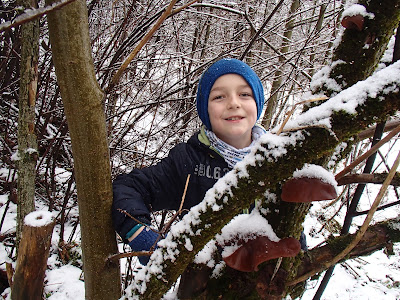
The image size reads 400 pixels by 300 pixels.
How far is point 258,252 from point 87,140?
0.65 metres

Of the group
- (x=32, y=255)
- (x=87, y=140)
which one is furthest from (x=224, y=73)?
(x=32, y=255)

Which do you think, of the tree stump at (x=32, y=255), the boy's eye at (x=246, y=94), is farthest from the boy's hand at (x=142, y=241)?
the boy's eye at (x=246, y=94)

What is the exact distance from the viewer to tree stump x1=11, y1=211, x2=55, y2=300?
1293mm

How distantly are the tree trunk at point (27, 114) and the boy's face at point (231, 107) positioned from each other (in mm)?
1057

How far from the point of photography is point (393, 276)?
3.95 meters

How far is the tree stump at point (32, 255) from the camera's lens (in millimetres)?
1293

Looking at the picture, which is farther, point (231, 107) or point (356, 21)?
point (231, 107)

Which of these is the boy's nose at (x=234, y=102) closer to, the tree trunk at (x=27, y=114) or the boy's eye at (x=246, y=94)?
the boy's eye at (x=246, y=94)

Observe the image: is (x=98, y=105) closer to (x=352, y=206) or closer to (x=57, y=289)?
(x=352, y=206)

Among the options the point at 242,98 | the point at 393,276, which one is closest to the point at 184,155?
the point at 242,98

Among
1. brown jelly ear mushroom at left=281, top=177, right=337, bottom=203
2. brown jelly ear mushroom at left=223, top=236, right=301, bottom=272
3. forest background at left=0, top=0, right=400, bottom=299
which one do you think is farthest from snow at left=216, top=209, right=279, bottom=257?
forest background at left=0, top=0, right=400, bottom=299

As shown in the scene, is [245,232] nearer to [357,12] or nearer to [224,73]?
[357,12]

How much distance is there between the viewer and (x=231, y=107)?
150 centimetres

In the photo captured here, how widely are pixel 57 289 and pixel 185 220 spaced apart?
8.81 ft
